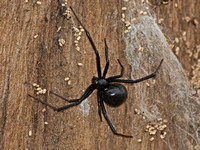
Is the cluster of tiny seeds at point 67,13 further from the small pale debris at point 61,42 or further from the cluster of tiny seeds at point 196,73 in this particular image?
the cluster of tiny seeds at point 196,73

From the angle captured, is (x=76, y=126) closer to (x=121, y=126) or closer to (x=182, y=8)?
(x=121, y=126)

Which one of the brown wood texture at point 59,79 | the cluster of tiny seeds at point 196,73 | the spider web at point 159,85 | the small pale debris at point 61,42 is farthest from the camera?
the cluster of tiny seeds at point 196,73

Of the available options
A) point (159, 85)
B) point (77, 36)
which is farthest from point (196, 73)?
point (77, 36)

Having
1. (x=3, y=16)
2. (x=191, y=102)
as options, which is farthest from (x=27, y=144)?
(x=191, y=102)

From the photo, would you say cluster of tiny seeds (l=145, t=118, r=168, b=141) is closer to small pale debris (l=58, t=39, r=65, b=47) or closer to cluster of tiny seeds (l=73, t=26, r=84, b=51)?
cluster of tiny seeds (l=73, t=26, r=84, b=51)

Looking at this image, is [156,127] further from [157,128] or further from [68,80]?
[68,80]

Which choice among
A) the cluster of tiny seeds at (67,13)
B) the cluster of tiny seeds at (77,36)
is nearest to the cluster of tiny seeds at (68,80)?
the cluster of tiny seeds at (77,36)

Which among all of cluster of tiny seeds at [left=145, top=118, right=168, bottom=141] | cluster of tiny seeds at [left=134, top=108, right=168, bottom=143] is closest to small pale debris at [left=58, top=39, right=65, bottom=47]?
cluster of tiny seeds at [left=134, top=108, right=168, bottom=143]
